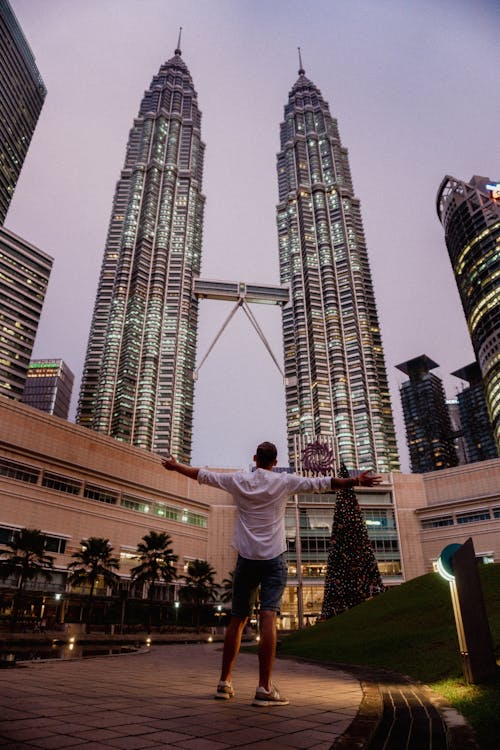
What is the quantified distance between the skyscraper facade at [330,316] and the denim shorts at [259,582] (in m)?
116

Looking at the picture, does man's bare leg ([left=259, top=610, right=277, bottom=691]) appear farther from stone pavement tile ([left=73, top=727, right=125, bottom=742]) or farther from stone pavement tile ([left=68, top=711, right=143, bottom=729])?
stone pavement tile ([left=73, top=727, right=125, bottom=742])

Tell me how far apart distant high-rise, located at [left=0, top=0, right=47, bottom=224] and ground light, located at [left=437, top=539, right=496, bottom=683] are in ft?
494

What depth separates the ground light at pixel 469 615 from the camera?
5.55 m

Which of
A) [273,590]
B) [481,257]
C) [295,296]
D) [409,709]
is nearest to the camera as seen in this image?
[409,709]

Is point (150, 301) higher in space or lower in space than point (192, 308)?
lower

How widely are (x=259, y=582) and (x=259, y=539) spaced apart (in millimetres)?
513

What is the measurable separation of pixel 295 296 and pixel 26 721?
146436mm

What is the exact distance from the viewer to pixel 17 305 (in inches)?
4279

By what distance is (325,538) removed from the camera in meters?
68.8

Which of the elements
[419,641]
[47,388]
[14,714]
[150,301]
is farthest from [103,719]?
[47,388]

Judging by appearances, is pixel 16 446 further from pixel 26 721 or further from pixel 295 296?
pixel 295 296

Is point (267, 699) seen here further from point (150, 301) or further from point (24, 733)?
point (150, 301)

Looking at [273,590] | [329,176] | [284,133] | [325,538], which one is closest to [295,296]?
[329,176]

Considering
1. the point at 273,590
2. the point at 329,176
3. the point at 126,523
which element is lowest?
the point at 273,590
